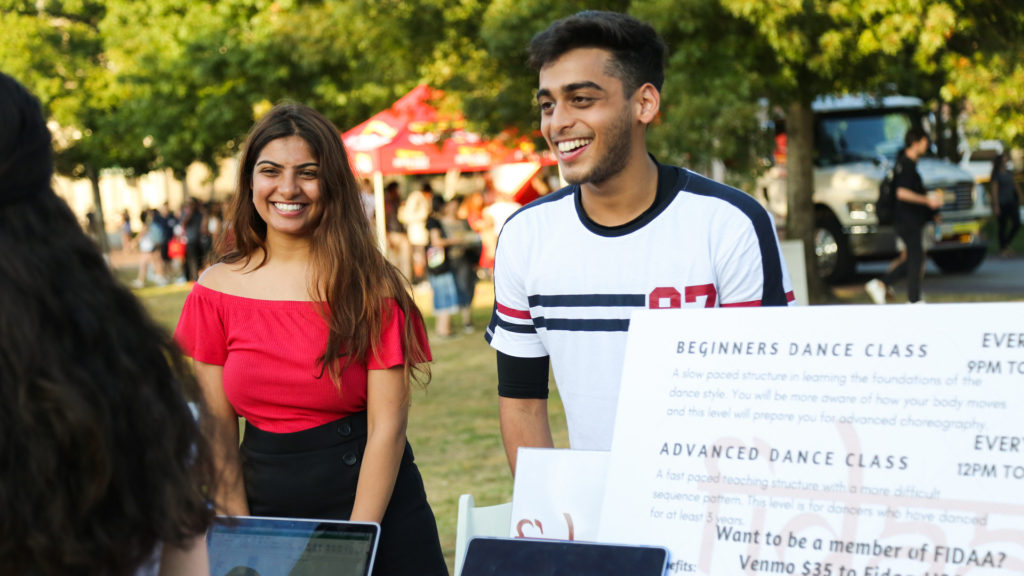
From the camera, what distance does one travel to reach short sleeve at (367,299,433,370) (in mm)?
2861

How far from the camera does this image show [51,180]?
1.39 metres

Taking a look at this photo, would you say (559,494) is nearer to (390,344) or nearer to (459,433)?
(390,344)

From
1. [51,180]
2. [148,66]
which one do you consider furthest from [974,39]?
[148,66]

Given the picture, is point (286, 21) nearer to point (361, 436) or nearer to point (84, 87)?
point (361, 436)

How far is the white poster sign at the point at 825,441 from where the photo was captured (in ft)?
5.30

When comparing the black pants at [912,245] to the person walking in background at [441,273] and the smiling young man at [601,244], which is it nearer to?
the person walking in background at [441,273]

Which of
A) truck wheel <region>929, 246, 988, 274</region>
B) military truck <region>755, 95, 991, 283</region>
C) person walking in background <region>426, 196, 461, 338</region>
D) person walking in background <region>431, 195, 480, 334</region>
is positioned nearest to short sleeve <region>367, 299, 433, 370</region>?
person walking in background <region>426, 196, 461, 338</region>

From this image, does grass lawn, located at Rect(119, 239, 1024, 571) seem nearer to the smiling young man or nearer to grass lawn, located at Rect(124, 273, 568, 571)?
grass lawn, located at Rect(124, 273, 568, 571)

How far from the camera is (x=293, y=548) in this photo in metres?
2.09

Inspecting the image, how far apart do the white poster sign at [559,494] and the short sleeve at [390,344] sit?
2.69ft

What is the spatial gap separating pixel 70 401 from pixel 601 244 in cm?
160

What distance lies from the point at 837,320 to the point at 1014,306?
0.25m

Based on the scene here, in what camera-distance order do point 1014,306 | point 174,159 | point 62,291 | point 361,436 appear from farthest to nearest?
point 174,159
point 361,436
point 1014,306
point 62,291

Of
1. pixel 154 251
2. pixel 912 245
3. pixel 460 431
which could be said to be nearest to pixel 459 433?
pixel 460 431
